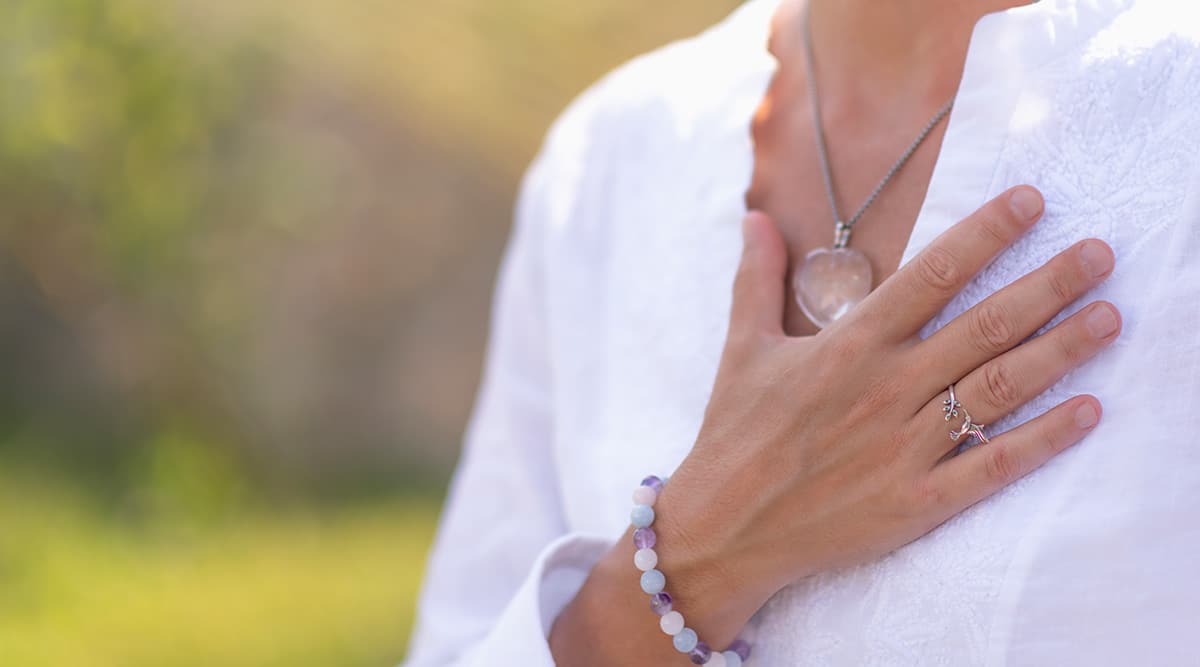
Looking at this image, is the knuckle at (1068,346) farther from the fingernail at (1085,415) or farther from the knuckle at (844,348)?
the knuckle at (844,348)

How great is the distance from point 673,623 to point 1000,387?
0.32 m

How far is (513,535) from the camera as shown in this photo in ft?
4.19

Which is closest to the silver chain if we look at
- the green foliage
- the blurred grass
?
the blurred grass

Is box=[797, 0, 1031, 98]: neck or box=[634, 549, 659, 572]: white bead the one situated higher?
box=[797, 0, 1031, 98]: neck

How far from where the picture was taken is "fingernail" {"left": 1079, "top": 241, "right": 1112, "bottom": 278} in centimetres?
78

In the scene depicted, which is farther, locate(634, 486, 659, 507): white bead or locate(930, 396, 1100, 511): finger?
locate(634, 486, 659, 507): white bead

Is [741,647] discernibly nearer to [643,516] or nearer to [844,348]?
[643,516]

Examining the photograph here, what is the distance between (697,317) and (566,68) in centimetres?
391

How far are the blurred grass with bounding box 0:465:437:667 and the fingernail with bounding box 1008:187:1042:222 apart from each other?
259 centimetres

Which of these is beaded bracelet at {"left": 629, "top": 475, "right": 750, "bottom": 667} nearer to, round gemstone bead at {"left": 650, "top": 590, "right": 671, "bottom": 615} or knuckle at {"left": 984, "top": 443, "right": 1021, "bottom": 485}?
round gemstone bead at {"left": 650, "top": 590, "right": 671, "bottom": 615}

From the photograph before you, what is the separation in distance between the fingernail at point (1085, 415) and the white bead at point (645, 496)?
0.35 metres

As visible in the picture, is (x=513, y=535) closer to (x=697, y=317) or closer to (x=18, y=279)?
(x=697, y=317)

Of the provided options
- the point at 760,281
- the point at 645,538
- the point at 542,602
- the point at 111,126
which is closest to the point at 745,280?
the point at 760,281

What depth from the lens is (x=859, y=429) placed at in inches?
33.3
